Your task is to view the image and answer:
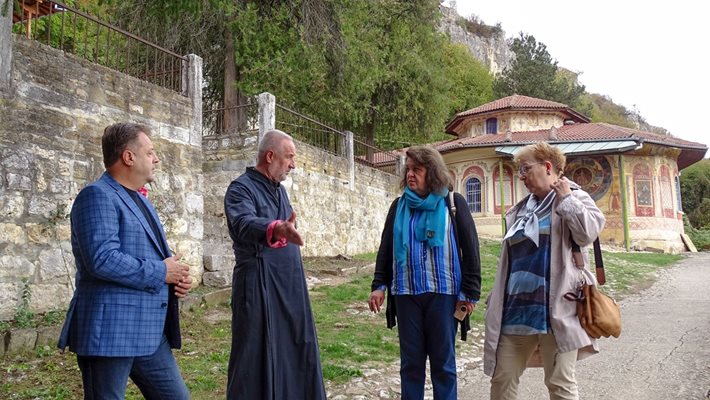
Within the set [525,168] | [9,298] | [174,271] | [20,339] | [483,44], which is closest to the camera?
[174,271]

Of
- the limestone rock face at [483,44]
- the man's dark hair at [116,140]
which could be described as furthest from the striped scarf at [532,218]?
the limestone rock face at [483,44]

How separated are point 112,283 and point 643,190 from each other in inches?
1029

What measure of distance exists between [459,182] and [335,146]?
12724 millimetres

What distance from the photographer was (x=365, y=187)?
1614cm

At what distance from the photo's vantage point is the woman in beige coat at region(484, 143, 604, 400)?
A: 291 centimetres

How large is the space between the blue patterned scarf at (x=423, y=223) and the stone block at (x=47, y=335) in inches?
148

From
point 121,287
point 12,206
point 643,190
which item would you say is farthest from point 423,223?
point 643,190

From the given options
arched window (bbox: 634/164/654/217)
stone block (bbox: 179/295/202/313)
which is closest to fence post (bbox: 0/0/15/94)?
stone block (bbox: 179/295/202/313)

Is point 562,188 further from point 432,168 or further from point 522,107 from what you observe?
point 522,107

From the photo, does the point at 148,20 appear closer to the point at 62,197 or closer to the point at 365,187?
the point at 365,187

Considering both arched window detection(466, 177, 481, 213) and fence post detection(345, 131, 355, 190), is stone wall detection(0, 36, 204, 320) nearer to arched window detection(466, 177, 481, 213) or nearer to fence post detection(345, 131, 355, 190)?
fence post detection(345, 131, 355, 190)

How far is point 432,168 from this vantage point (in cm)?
359

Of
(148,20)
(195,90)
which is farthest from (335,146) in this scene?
(195,90)

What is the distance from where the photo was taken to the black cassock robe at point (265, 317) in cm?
301
